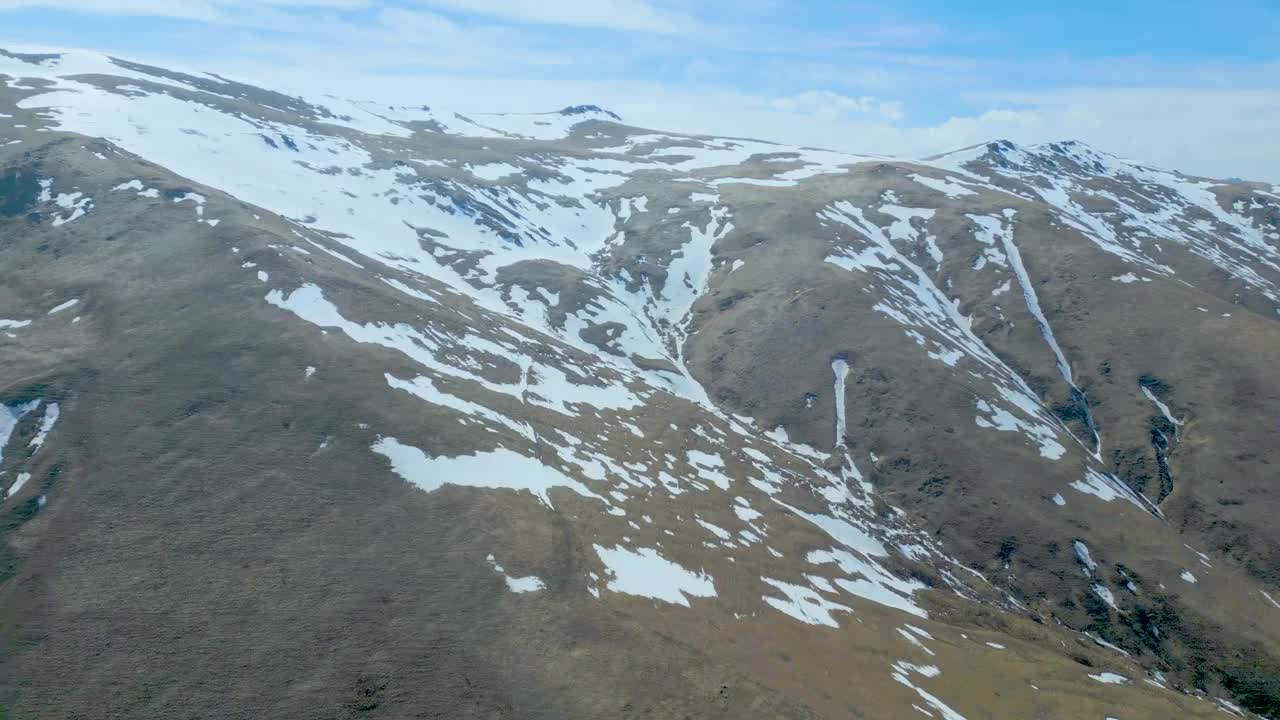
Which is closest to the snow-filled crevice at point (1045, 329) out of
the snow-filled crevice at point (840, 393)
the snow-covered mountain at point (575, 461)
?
the snow-covered mountain at point (575, 461)

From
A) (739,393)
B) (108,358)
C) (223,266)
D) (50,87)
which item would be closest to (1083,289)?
(739,393)

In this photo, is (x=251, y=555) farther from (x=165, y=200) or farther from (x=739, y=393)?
(x=739, y=393)

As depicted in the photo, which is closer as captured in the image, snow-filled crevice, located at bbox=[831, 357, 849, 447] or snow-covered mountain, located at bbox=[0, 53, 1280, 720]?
snow-covered mountain, located at bbox=[0, 53, 1280, 720]

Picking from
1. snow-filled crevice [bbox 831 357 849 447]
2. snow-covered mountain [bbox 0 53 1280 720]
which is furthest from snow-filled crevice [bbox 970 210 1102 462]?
snow-filled crevice [bbox 831 357 849 447]

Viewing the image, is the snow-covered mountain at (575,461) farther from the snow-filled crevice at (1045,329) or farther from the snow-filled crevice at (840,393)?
the snow-filled crevice at (1045,329)

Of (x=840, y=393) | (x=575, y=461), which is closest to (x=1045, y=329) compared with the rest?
(x=840, y=393)

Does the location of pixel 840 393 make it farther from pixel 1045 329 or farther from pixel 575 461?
pixel 575 461

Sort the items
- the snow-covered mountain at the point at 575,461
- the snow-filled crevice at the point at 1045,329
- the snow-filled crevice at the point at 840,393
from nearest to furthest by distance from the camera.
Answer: the snow-covered mountain at the point at 575,461
the snow-filled crevice at the point at 840,393
the snow-filled crevice at the point at 1045,329

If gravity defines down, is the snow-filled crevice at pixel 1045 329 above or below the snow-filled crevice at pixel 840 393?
above

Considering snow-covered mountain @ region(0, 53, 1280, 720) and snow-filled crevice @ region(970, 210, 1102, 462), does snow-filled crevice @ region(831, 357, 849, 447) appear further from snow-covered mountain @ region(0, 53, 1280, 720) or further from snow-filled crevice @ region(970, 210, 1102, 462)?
snow-filled crevice @ region(970, 210, 1102, 462)
